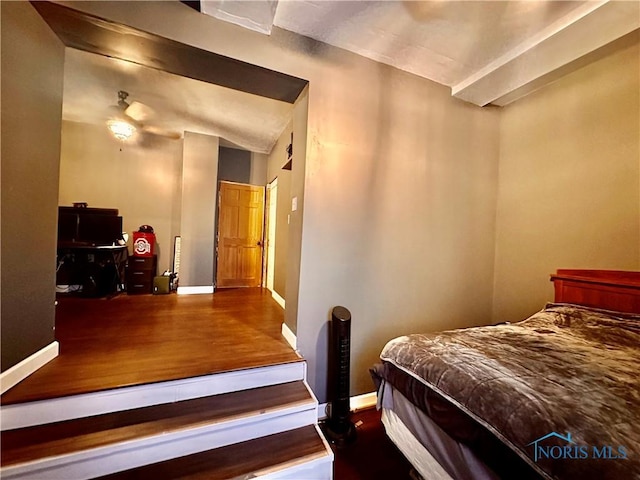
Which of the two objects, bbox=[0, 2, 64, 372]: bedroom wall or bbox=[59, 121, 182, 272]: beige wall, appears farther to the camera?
bbox=[59, 121, 182, 272]: beige wall

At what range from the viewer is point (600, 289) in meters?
1.99

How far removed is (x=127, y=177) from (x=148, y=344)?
4.15 meters

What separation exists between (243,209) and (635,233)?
5422 mm

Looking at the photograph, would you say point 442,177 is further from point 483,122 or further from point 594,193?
point 594,193

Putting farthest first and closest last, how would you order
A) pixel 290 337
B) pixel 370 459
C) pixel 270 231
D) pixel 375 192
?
pixel 270 231 < pixel 375 192 < pixel 290 337 < pixel 370 459

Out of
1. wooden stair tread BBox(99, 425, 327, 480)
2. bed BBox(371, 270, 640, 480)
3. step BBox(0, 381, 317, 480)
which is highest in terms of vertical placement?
bed BBox(371, 270, 640, 480)

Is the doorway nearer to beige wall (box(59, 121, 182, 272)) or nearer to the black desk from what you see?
beige wall (box(59, 121, 182, 272))

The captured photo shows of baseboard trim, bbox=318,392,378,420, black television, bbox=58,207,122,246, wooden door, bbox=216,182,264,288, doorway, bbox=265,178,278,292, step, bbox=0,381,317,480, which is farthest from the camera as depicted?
wooden door, bbox=216,182,264,288

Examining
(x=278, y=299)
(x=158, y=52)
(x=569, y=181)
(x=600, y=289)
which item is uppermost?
(x=158, y=52)

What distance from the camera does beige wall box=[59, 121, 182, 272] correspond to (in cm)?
461

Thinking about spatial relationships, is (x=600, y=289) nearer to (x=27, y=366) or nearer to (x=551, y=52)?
(x=551, y=52)

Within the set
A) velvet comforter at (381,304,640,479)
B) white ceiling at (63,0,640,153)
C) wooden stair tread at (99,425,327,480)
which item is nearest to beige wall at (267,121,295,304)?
white ceiling at (63,0,640,153)

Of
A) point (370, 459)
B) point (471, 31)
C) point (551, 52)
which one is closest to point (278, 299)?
point (370, 459)

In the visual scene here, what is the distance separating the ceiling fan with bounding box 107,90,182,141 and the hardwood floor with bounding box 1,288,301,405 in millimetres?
2676
